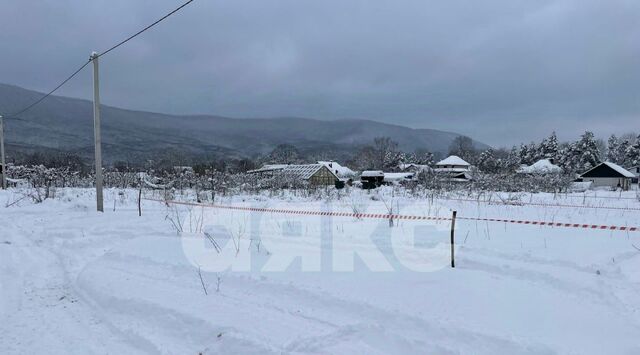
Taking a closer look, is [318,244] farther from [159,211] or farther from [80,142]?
[80,142]

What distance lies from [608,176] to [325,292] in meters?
65.9

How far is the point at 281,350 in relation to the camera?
3.87 metres

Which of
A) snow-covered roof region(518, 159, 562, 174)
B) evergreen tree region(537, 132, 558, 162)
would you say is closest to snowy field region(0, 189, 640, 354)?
snow-covered roof region(518, 159, 562, 174)

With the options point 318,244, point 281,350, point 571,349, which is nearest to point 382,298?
point 281,350

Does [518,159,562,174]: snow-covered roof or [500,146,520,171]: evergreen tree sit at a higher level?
[500,146,520,171]: evergreen tree

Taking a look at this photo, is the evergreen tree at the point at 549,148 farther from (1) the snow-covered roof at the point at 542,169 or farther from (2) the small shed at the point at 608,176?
(2) the small shed at the point at 608,176

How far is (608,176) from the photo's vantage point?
58000 millimetres

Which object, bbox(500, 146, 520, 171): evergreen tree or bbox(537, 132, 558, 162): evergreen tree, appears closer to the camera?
bbox(537, 132, 558, 162): evergreen tree

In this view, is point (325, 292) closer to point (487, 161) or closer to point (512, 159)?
point (487, 161)

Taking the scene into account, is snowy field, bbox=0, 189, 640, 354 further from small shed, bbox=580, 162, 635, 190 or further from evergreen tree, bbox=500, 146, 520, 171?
evergreen tree, bbox=500, 146, 520, 171

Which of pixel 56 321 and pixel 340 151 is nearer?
pixel 56 321

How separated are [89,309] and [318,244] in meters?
4.04

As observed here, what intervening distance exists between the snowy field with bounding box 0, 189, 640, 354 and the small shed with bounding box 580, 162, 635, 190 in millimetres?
58053

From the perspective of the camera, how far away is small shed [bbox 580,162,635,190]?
5666 centimetres
